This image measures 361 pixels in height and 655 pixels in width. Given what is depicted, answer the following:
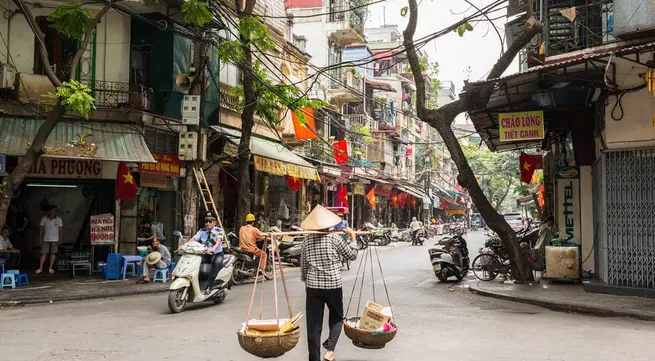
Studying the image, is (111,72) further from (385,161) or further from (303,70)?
(385,161)

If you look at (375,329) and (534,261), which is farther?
(534,261)

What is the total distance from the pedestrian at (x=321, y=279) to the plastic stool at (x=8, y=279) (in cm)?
930

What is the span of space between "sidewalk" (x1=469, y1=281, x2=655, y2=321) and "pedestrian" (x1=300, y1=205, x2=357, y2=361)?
6083mm

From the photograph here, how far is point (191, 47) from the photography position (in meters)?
18.9

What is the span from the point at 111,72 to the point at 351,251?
1237cm

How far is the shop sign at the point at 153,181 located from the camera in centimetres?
1758

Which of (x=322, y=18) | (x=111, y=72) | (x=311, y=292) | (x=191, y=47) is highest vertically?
(x=322, y=18)

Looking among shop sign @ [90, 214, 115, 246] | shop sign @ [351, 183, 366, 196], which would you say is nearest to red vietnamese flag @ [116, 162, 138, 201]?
shop sign @ [90, 214, 115, 246]

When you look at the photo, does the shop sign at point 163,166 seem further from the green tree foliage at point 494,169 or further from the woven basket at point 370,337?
the green tree foliage at point 494,169

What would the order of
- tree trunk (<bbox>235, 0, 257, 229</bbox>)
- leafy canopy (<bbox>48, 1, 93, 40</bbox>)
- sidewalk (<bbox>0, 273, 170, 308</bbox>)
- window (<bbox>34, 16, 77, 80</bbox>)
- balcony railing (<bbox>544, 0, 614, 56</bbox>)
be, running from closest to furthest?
sidewalk (<bbox>0, 273, 170, 308</bbox>) → balcony railing (<bbox>544, 0, 614, 56</bbox>) → leafy canopy (<bbox>48, 1, 93, 40</bbox>) → window (<bbox>34, 16, 77, 80</bbox>) → tree trunk (<bbox>235, 0, 257, 229</bbox>)

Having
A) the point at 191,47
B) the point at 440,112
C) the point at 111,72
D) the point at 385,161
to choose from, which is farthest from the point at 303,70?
the point at 385,161

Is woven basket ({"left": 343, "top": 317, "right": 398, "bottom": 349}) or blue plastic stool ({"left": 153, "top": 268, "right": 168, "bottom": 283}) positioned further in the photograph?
blue plastic stool ({"left": 153, "top": 268, "right": 168, "bottom": 283})

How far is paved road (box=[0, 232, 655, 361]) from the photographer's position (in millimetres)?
7098

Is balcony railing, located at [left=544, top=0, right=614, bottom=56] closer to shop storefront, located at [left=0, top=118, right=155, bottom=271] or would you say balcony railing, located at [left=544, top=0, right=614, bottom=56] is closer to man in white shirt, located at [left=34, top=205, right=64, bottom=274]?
shop storefront, located at [left=0, top=118, right=155, bottom=271]
